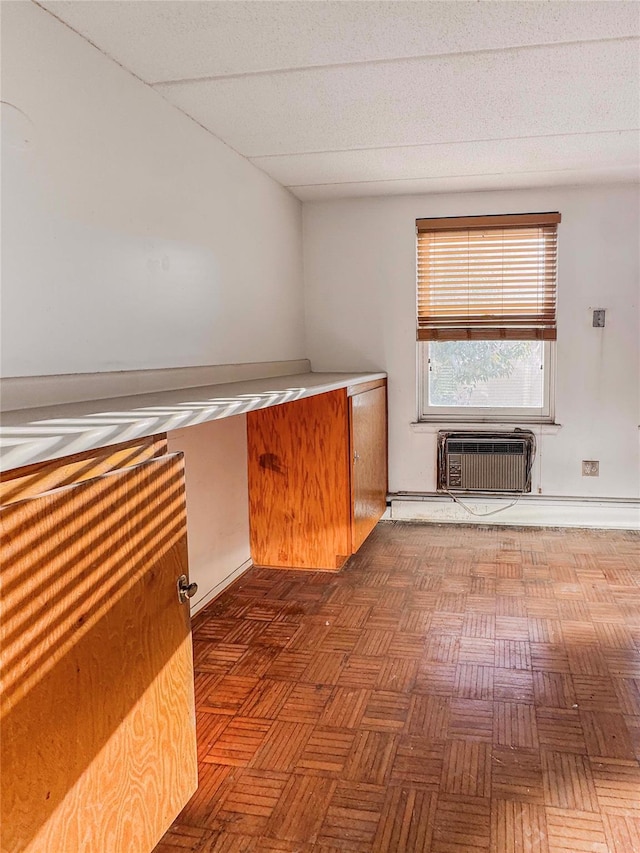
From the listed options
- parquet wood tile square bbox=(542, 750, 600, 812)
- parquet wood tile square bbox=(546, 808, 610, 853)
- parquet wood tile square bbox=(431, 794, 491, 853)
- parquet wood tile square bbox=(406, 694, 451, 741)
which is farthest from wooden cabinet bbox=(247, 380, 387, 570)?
parquet wood tile square bbox=(546, 808, 610, 853)

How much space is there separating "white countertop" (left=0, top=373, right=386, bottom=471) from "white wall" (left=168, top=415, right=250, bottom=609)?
0.85m

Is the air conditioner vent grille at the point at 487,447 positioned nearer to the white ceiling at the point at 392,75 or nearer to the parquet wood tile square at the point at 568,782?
the white ceiling at the point at 392,75

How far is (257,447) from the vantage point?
3.75m

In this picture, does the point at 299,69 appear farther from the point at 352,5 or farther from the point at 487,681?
the point at 487,681

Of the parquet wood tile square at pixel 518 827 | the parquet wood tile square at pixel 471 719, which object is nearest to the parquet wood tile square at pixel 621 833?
the parquet wood tile square at pixel 518 827

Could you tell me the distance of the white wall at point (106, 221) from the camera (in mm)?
1929

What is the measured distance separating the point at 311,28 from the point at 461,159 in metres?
1.76

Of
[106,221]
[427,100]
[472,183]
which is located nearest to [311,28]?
[427,100]

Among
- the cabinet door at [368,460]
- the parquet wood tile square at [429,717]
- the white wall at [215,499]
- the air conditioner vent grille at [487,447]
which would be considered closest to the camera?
the parquet wood tile square at [429,717]

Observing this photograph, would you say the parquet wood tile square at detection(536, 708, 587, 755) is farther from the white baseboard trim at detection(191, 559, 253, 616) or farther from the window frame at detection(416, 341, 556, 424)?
the window frame at detection(416, 341, 556, 424)

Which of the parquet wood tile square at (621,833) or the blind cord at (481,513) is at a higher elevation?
the blind cord at (481,513)

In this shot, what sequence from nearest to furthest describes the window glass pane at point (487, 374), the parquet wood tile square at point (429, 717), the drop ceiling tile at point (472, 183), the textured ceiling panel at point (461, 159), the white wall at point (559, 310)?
the parquet wood tile square at point (429, 717)
the textured ceiling panel at point (461, 159)
the drop ceiling tile at point (472, 183)
the white wall at point (559, 310)
the window glass pane at point (487, 374)

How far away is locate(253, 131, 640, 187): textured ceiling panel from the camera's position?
3.44m

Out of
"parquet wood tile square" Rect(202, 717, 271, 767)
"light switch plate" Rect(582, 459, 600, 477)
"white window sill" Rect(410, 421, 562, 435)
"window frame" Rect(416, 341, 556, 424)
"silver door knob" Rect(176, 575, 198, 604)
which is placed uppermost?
"window frame" Rect(416, 341, 556, 424)
